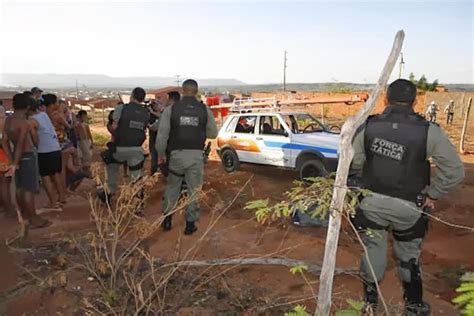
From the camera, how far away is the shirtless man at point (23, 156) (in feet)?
17.6

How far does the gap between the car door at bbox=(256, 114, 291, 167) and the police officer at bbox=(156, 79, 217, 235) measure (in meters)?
3.55

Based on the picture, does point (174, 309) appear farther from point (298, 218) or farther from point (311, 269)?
point (298, 218)

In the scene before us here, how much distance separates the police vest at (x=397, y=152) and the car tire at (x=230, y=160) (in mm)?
6735

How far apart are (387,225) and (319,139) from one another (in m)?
5.16

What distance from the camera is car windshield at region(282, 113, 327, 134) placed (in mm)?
9023

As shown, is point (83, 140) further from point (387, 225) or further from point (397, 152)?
point (397, 152)

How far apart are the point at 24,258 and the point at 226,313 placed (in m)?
2.36

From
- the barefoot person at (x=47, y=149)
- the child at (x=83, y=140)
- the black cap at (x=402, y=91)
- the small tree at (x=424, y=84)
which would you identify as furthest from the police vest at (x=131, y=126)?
the small tree at (x=424, y=84)

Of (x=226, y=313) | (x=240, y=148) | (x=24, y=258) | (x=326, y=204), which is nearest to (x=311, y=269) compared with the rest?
(x=226, y=313)

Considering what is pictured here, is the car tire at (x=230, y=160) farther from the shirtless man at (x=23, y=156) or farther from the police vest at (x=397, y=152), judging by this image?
the police vest at (x=397, y=152)

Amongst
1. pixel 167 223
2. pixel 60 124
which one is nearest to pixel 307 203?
pixel 167 223

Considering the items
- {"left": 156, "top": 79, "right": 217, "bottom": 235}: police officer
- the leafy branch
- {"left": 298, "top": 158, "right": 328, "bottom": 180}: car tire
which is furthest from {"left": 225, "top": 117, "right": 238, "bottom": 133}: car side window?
the leafy branch

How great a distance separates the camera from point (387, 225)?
328cm

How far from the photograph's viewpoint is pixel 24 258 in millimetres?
4484
